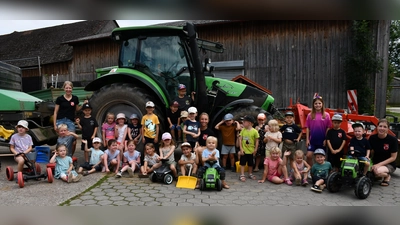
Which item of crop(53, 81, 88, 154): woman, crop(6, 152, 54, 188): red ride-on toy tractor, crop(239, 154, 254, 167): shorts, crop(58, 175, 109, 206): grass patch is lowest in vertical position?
crop(58, 175, 109, 206): grass patch

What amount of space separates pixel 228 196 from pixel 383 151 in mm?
2645

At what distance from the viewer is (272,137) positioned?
5.11 meters

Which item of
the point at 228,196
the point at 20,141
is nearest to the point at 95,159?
the point at 20,141

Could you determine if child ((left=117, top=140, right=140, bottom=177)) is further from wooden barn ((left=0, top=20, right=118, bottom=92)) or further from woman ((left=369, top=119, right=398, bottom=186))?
wooden barn ((left=0, top=20, right=118, bottom=92))

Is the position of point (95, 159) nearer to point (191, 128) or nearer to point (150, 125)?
point (150, 125)

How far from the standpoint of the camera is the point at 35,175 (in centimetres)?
461

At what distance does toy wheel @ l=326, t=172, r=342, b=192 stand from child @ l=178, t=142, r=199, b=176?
6.50 feet

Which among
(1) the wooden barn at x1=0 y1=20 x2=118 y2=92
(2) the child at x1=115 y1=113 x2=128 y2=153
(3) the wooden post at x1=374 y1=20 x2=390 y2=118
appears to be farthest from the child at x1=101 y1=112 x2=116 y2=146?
(3) the wooden post at x1=374 y1=20 x2=390 y2=118

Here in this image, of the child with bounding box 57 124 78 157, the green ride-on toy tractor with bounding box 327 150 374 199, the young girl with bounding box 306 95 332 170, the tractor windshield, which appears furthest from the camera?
the tractor windshield

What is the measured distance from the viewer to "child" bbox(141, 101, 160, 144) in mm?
5277

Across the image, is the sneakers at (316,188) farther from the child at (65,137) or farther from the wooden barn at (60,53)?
the wooden barn at (60,53)
